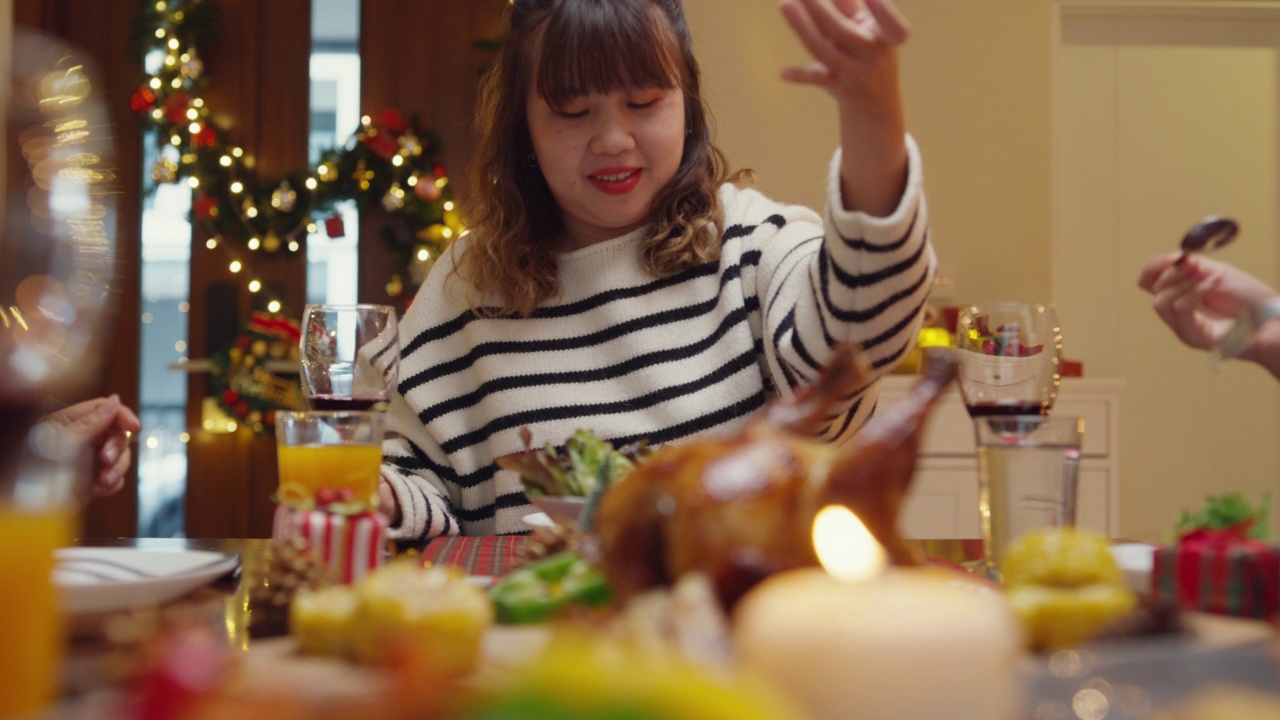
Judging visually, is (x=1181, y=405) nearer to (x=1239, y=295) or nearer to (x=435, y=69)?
(x=435, y=69)

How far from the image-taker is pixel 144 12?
374cm

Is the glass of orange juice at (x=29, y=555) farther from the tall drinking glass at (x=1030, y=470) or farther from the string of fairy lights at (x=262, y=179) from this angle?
the string of fairy lights at (x=262, y=179)

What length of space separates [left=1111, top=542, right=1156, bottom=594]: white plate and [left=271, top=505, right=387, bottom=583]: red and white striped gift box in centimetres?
49

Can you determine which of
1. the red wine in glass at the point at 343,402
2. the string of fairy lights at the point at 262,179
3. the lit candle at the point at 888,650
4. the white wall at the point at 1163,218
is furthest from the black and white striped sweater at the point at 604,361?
the white wall at the point at 1163,218

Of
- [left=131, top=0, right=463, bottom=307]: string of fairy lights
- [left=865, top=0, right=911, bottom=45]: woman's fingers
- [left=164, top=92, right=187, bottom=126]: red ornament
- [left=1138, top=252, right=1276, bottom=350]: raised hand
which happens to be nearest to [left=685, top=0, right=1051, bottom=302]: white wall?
[left=131, top=0, right=463, bottom=307]: string of fairy lights

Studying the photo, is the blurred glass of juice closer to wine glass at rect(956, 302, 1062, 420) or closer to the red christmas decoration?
wine glass at rect(956, 302, 1062, 420)

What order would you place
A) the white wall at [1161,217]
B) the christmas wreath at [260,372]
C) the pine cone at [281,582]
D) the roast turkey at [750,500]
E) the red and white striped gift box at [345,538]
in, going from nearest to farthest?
the roast turkey at [750,500], the pine cone at [281,582], the red and white striped gift box at [345,538], the christmas wreath at [260,372], the white wall at [1161,217]

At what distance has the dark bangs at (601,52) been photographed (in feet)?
4.90

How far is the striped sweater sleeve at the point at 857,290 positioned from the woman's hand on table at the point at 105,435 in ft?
2.30

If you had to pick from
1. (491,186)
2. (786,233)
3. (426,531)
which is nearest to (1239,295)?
(786,233)

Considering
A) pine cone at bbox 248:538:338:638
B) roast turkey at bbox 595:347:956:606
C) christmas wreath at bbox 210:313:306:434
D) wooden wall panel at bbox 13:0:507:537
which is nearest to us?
roast turkey at bbox 595:347:956:606

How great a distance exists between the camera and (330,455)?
0.88 meters

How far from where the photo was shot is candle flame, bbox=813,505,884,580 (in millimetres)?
451

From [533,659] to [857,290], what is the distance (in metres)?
0.90
